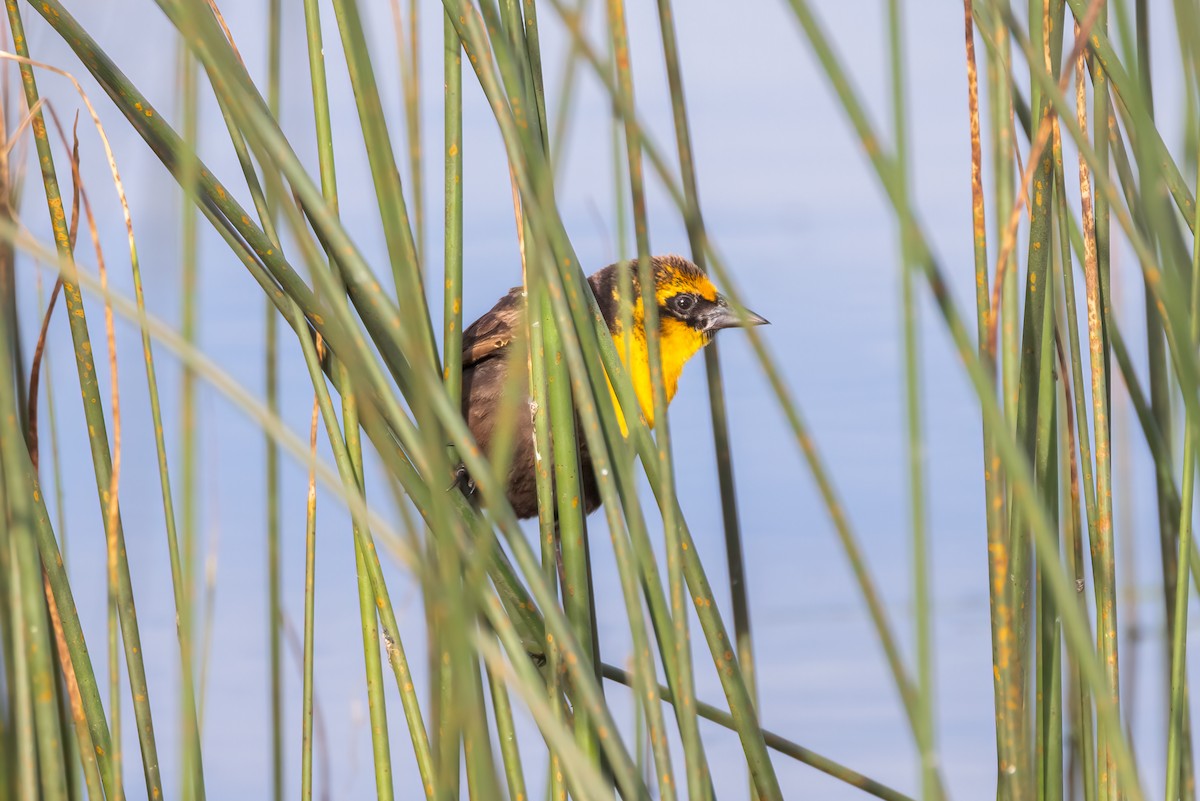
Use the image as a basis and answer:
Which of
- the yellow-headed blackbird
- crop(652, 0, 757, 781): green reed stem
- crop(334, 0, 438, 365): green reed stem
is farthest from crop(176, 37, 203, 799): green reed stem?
the yellow-headed blackbird

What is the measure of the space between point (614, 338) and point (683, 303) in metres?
0.49

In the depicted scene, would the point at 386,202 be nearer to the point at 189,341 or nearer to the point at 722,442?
the point at 189,341

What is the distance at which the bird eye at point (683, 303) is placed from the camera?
3527mm

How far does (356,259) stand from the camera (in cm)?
125

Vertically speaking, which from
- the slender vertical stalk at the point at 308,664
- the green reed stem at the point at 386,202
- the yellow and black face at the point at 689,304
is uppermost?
the yellow and black face at the point at 689,304

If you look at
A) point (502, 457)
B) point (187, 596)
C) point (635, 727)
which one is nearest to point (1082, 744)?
point (635, 727)

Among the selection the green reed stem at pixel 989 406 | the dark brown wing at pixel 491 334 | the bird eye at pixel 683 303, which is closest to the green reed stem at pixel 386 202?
the green reed stem at pixel 989 406

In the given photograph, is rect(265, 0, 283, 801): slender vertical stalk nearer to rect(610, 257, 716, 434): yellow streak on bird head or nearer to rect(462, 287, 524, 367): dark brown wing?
rect(462, 287, 524, 367): dark brown wing

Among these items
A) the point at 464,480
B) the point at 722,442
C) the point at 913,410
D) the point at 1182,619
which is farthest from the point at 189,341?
the point at 464,480

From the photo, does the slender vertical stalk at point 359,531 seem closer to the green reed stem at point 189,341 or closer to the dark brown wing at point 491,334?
the green reed stem at point 189,341

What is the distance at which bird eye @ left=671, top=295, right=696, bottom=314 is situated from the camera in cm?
353

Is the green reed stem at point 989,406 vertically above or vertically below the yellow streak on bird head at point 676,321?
below

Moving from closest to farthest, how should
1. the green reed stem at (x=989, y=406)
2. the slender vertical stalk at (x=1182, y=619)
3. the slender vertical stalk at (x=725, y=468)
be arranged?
the green reed stem at (x=989, y=406), the slender vertical stalk at (x=1182, y=619), the slender vertical stalk at (x=725, y=468)

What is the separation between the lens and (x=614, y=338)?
310cm
